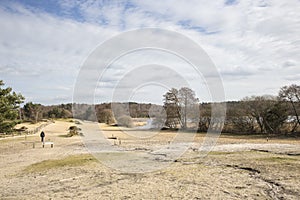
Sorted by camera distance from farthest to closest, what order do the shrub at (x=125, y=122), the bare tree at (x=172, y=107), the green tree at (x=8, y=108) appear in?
the shrub at (x=125, y=122) < the bare tree at (x=172, y=107) < the green tree at (x=8, y=108)

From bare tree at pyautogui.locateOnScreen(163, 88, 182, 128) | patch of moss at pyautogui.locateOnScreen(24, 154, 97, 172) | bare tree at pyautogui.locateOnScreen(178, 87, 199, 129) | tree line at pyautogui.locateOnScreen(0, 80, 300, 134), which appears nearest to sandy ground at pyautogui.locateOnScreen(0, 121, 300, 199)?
patch of moss at pyautogui.locateOnScreen(24, 154, 97, 172)

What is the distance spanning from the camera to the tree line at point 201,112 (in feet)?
113

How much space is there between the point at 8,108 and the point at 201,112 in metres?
27.6

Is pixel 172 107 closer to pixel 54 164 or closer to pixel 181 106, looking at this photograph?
pixel 181 106

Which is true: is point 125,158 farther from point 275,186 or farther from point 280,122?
point 280,122

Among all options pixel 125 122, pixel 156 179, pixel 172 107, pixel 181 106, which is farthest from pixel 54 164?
pixel 172 107

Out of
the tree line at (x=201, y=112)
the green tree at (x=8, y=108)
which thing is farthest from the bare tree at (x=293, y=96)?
the green tree at (x=8, y=108)

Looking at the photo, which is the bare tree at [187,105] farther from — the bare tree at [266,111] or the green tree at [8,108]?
the green tree at [8,108]

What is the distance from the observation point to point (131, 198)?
9.77 m

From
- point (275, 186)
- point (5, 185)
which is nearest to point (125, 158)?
point (5, 185)

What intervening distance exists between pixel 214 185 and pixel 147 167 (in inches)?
195

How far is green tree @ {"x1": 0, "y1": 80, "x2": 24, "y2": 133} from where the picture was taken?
108 feet

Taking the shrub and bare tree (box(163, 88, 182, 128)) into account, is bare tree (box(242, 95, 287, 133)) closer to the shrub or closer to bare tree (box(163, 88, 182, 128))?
bare tree (box(163, 88, 182, 128))

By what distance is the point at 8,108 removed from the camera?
33406 millimetres
